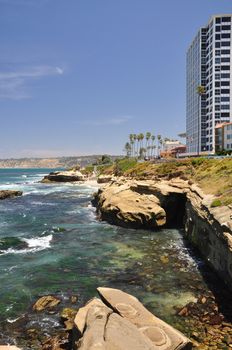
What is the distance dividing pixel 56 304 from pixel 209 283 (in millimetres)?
10301

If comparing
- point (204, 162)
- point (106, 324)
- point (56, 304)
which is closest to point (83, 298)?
point (56, 304)

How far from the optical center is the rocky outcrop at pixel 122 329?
1202cm

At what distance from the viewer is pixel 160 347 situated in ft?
41.2

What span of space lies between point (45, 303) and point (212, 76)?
150908 mm

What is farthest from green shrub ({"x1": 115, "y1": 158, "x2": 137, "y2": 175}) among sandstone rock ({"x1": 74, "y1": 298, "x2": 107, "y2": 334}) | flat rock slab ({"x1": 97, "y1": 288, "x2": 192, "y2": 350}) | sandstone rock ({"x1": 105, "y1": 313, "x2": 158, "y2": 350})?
sandstone rock ({"x1": 105, "y1": 313, "x2": 158, "y2": 350})

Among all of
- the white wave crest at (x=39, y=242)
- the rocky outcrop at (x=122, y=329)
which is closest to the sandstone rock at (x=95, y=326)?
the rocky outcrop at (x=122, y=329)

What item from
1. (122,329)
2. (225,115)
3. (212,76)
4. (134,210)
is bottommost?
(122,329)

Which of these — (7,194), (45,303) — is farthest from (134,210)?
(7,194)

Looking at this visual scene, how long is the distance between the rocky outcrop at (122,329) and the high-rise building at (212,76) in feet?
447

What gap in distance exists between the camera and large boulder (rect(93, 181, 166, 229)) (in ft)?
132

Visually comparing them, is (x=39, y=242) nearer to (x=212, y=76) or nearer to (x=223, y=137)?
(x=223, y=137)

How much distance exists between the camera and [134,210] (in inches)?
1614

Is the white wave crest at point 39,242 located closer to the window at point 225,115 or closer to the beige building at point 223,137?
the beige building at point 223,137

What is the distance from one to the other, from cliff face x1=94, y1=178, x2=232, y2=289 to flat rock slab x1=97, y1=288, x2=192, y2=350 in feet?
29.5
